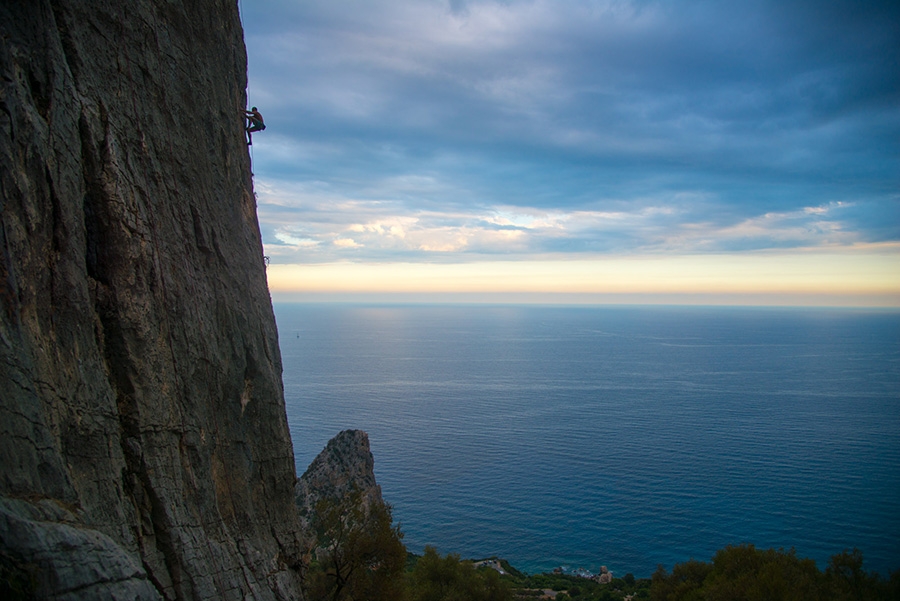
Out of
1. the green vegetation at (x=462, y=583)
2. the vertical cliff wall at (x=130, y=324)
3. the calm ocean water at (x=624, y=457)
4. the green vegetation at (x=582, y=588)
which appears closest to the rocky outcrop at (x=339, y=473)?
the calm ocean water at (x=624, y=457)

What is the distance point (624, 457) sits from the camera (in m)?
81.3

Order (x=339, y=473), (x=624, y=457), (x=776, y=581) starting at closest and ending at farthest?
(x=776, y=581) → (x=339, y=473) → (x=624, y=457)

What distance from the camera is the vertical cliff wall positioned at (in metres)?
8.06

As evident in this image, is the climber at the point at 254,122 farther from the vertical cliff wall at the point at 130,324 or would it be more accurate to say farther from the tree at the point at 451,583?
the tree at the point at 451,583

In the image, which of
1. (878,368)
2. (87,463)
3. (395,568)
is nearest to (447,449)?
(395,568)

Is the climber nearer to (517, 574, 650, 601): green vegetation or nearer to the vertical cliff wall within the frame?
the vertical cliff wall

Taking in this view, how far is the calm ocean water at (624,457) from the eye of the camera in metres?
57.8

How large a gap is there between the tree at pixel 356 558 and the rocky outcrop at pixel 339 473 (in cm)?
2462

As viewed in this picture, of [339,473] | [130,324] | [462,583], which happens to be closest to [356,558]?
[462,583]

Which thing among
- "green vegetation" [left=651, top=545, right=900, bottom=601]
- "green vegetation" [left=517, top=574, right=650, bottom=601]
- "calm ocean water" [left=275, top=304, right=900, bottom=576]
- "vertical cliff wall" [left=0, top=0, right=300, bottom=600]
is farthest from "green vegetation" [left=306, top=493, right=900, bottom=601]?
"calm ocean water" [left=275, top=304, right=900, bottom=576]

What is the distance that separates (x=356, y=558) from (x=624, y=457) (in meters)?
68.6

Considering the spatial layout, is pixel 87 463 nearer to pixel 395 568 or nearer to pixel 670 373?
pixel 395 568

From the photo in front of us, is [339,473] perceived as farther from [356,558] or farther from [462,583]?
[356,558]

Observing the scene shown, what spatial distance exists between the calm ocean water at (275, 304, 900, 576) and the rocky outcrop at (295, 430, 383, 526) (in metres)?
11.9
